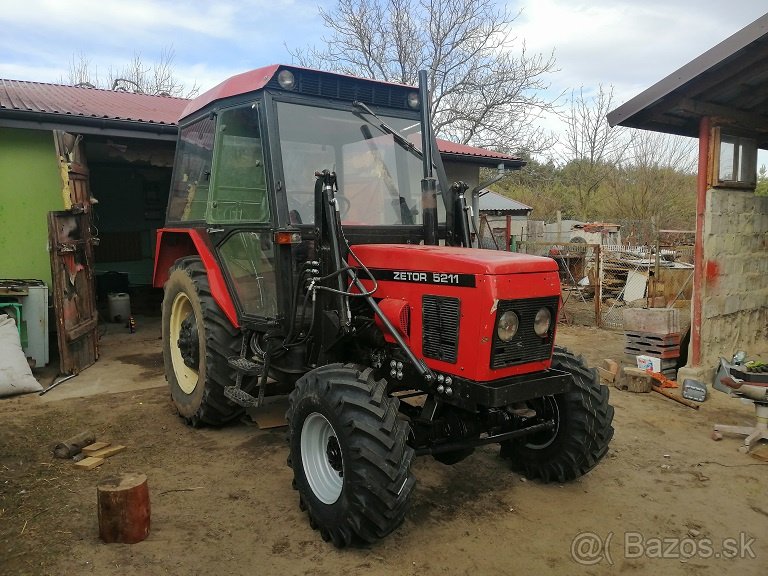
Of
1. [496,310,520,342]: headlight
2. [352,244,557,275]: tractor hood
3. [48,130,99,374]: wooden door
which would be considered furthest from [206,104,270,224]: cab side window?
[48,130,99,374]: wooden door

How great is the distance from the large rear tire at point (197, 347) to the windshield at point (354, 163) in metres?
1.11

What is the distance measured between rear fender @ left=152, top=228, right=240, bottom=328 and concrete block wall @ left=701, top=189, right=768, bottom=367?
456cm

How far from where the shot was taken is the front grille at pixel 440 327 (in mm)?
2898

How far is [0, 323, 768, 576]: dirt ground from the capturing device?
107 inches

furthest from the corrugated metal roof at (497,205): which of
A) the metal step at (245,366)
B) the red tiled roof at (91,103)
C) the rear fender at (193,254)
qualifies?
the metal step at (245,366)

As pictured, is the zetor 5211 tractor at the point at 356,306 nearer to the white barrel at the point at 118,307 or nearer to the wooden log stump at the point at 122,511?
the wooden log stump at the point at 122,511

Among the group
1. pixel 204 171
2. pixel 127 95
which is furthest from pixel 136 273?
pixel 204 171

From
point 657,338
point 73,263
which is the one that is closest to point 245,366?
point 73,263

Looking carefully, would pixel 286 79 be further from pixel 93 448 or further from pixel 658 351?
pixel 658 351

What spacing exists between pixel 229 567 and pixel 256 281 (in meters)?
1.74

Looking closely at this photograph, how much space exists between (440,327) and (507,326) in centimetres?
33

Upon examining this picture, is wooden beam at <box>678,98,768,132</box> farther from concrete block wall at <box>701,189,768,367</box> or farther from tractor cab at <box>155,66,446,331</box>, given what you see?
tractor cab at <box>155,66,446,331</box>

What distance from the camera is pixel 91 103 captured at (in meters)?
8.20

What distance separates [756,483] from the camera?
11.9 ft
